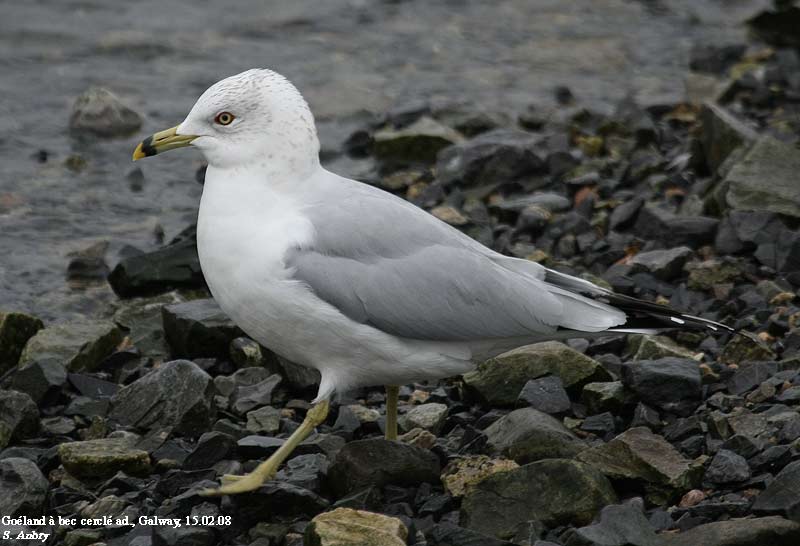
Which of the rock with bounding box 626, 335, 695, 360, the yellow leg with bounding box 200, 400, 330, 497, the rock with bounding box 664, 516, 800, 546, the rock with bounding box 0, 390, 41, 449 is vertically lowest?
the rock with bounding box 0, 390, 41, 449

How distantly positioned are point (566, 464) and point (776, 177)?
4040 mm

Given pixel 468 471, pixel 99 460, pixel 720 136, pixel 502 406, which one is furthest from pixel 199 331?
pixel 720 136

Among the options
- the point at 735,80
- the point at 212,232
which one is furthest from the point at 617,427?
the point at 735,80

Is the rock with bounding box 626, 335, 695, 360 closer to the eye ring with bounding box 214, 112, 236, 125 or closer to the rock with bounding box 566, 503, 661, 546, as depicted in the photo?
the rock with bounding box 566, 503, 661, 546

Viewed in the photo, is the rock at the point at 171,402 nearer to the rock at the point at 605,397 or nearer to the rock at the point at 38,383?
the rock at the point at 38,383

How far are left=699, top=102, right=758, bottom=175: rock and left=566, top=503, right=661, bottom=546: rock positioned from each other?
4.99 m

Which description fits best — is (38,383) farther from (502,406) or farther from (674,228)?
(674,228)

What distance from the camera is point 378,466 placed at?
19.4ft

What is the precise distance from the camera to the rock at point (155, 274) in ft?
28.7

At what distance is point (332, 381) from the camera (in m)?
6.02

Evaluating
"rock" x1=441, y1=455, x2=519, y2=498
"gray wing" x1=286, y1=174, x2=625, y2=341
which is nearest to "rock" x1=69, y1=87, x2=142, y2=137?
"gray wing" x1=286, y1=174, x2=625, y2=341

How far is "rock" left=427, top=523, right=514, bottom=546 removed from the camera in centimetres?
511

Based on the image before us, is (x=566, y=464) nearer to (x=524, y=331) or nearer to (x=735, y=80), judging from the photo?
(x=524, y=331)

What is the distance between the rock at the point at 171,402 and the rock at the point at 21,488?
0.87 m
